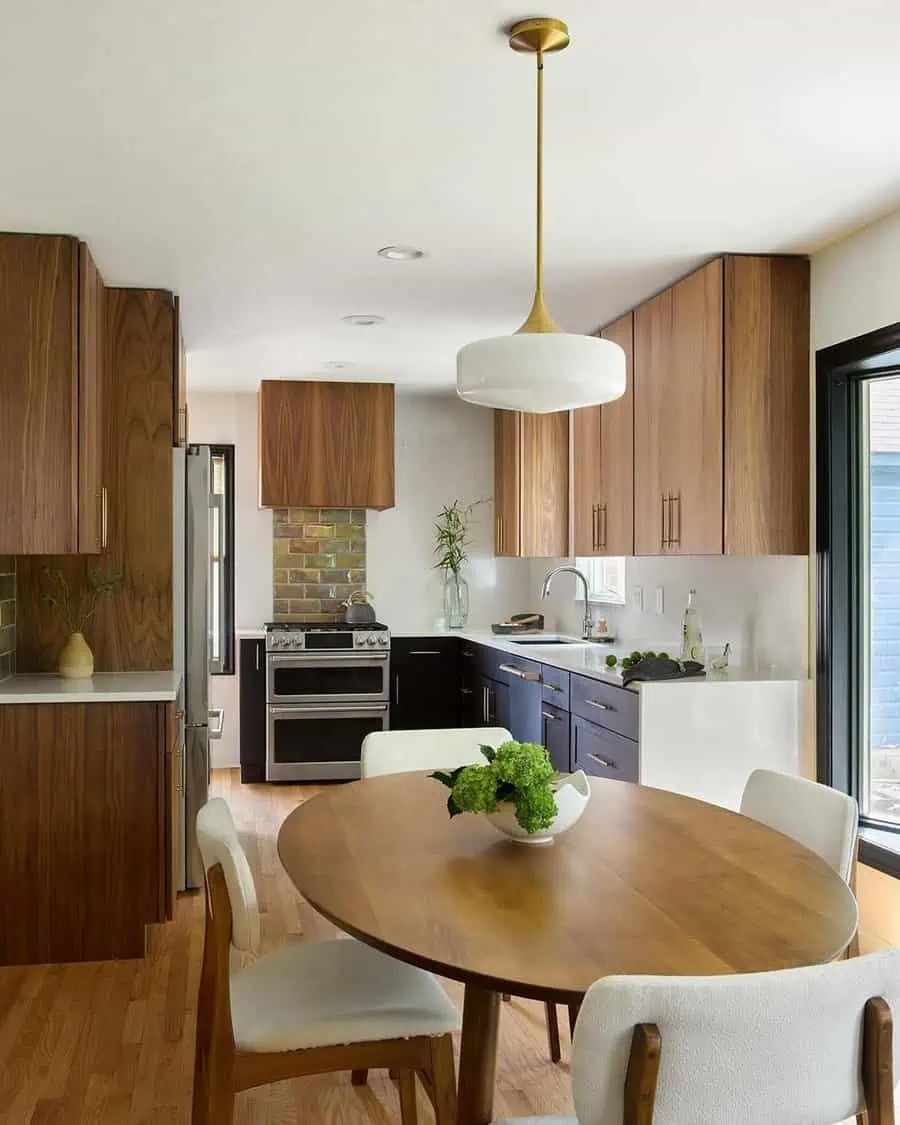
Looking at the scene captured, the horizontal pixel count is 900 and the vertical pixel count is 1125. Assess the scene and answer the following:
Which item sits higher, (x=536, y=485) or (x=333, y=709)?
(x=536, y=485)

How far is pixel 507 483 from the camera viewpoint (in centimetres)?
666

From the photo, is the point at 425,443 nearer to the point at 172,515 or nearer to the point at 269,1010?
the point at 172,515

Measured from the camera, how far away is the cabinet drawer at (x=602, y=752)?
4.13 metres

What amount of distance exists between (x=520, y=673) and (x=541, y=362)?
10.7 ft

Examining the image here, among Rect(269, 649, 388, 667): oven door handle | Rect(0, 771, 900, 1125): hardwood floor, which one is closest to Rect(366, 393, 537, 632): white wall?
Rect(269, 649, 388, 667): oven door handle

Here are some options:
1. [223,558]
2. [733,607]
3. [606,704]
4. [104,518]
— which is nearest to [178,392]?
[104,518]

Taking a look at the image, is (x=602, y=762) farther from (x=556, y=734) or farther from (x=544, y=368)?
(x=544, y=368)

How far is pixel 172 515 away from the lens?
174 inches

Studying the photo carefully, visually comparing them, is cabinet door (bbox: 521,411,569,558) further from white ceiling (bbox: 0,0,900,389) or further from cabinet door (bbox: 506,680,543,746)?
white ceiling (bbox: 0,0,900,389)

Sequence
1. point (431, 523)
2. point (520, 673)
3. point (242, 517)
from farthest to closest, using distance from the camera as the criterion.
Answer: point (431, 523) → point (242, 517) → point (520, 673)

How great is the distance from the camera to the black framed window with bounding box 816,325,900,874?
3670 millimetres

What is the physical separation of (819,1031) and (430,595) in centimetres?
591

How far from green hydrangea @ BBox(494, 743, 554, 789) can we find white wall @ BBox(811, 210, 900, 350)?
6.65 feet

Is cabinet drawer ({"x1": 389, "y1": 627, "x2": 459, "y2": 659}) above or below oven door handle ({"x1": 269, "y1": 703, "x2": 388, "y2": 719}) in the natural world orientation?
above
